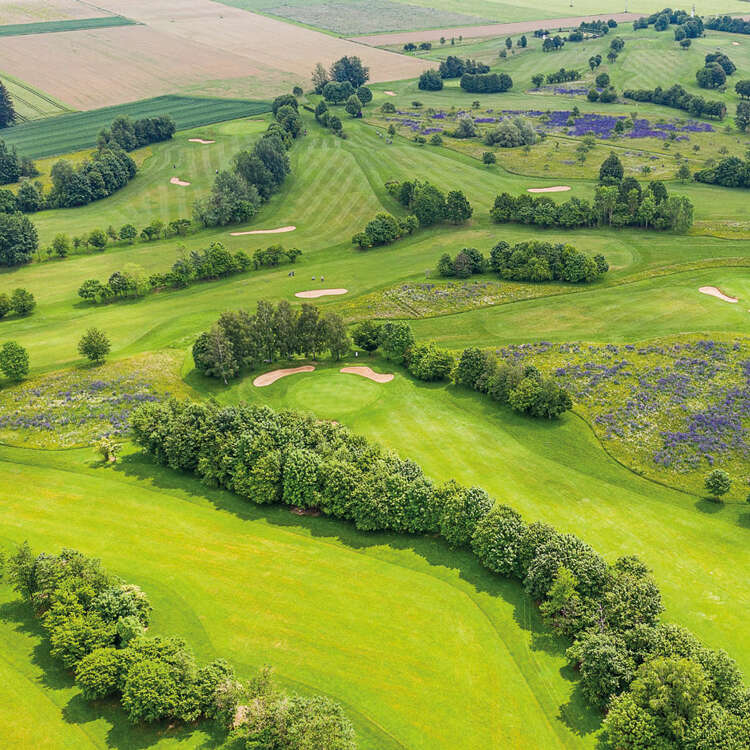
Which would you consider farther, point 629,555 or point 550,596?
point 629,555

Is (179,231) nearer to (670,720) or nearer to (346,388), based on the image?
(346,388)

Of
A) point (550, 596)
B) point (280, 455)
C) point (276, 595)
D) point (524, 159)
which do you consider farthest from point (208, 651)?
point (524, 159)

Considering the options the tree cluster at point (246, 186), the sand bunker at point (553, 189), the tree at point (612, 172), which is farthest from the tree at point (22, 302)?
the tree at point (612, 172)

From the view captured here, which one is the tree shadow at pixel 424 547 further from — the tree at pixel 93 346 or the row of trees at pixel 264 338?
the tree at pixel 93 346

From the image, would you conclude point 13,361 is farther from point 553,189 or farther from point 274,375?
point 553,189

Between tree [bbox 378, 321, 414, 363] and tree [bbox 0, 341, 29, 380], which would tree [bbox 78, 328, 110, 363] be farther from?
tree [bbox 378, 321, 414, 363]

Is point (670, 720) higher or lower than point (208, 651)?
higher

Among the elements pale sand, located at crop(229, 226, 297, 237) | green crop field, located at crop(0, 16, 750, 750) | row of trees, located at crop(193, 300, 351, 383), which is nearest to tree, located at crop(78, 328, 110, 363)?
green crop field, located at crop(0, 16, 750, 750)

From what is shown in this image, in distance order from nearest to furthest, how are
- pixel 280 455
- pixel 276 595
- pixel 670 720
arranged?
pixel 670 720 → pixel 276 595 → pixel 280 455

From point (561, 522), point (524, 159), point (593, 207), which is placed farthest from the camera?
point (524, 159)
